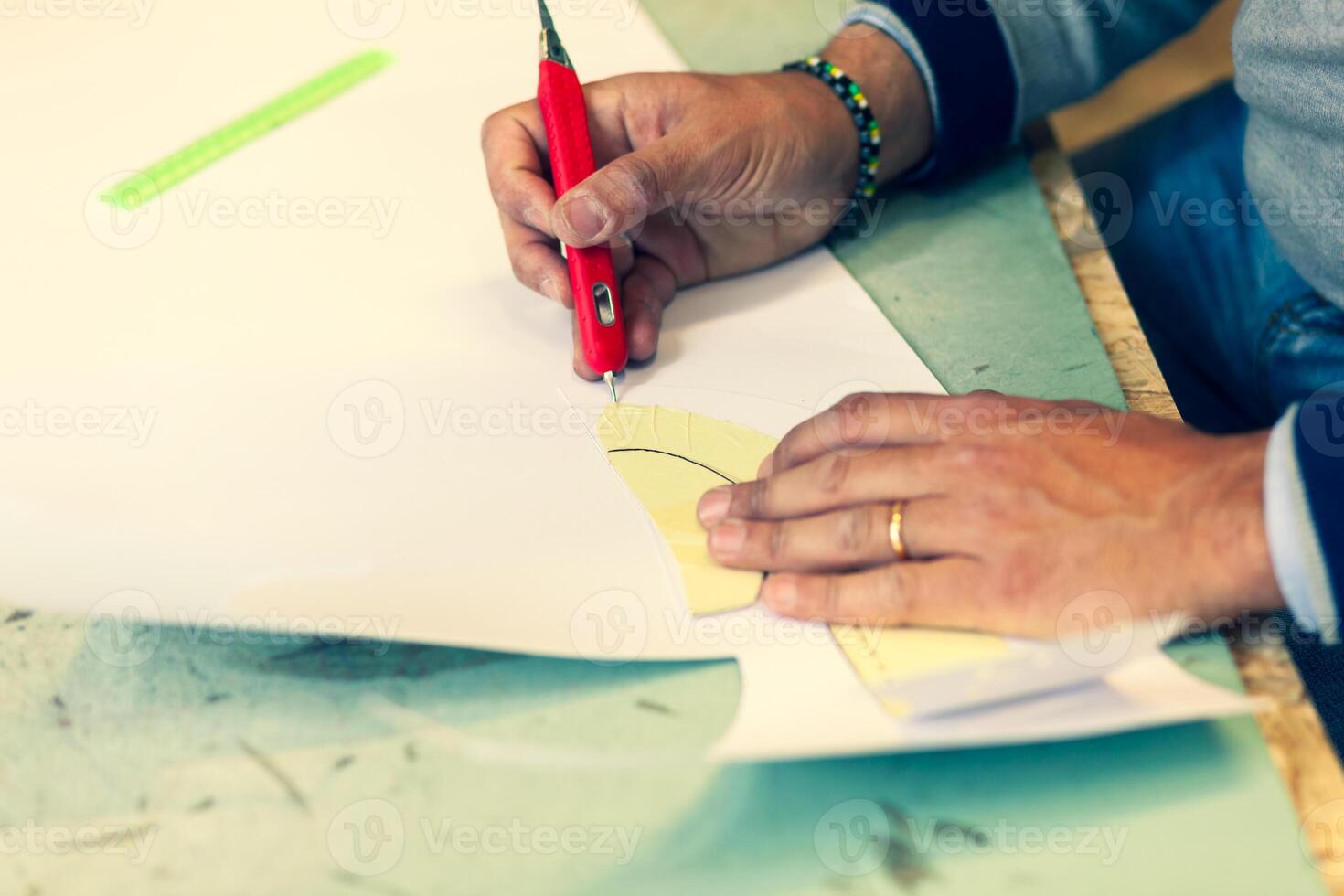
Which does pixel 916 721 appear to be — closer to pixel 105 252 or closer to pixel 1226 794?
pixel 1226 794

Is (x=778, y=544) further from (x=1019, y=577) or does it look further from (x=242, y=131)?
(x=242, y=131)

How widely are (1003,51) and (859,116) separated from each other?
0.48 ft

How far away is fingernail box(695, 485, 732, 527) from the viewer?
689 millimetres

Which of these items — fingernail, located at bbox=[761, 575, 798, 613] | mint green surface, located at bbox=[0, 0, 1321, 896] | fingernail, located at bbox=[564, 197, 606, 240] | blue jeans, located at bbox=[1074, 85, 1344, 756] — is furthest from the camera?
blue jeans, located at bbox=[1074, 85, 1344, 756]

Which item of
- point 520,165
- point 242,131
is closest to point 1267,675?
point 520,165

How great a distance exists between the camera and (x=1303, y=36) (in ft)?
2.43

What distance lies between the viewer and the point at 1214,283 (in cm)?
100

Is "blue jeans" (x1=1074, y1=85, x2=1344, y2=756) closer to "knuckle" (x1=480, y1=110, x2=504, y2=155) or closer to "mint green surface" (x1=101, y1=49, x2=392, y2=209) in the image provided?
"knuckle" (x1=480, y1=110, x2=504, y2=155)

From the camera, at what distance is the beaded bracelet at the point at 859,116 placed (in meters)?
0.92

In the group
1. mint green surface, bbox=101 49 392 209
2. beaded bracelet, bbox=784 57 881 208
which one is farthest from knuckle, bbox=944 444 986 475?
mint green surface, bbox=101 49 392 209

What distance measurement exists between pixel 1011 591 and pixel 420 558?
36 cm

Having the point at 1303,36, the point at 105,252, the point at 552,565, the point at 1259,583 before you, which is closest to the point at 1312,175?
the point at 1303,36

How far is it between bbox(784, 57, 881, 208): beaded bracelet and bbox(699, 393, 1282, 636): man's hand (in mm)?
312

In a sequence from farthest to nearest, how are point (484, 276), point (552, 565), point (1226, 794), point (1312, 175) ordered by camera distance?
point (484, 276), point (1312, 175), point (552, 565), point (1226, 794)
